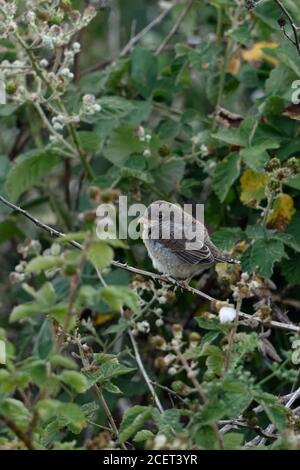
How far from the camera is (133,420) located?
2932mm

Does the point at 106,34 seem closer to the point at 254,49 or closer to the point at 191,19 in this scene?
the point at 191,19

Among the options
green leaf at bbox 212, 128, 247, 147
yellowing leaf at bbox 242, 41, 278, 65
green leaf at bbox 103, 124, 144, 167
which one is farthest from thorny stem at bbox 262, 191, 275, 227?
yellowing leaf at bbox 242, 41, 278, 65

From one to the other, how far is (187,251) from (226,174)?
1.30 ft

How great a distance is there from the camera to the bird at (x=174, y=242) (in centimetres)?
437

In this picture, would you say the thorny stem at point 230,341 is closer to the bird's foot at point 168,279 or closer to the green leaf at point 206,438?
the green leaf at point 206,438

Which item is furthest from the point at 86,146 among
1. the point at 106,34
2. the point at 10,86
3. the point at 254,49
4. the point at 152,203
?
the point at 106,34

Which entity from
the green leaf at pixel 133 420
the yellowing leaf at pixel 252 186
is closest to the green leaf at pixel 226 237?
the yellowing leaf at pixel 252 186

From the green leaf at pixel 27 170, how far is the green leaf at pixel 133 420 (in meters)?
1.93

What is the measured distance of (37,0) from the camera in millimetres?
4133

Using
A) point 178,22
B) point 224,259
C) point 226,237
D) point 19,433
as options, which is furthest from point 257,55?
point 19,433

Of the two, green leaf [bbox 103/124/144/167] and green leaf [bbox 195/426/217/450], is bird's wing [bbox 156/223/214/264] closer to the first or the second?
green leaf [bbox 103/124/144/167]

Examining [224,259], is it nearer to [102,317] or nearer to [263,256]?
[263,256]

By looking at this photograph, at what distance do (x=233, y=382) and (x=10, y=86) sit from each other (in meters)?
1.93

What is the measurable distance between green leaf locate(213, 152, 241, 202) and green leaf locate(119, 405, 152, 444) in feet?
5.17
